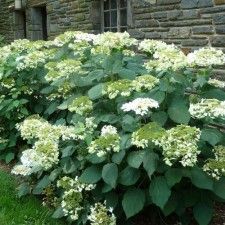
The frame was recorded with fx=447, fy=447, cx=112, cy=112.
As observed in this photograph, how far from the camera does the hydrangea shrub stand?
3.15 metres

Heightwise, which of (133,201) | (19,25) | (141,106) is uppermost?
(141,106)

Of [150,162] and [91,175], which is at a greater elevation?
[150,162]

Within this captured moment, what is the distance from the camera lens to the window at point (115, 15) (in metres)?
8.16

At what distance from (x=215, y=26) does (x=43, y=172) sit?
2.79 meters

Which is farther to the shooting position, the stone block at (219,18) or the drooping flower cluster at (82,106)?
the stone block at (219,18)

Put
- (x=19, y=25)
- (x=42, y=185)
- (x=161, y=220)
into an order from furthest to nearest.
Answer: (x=19, y=25)
(x=42, y=185)
(x=161, y=220)

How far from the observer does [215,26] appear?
5.50 metres

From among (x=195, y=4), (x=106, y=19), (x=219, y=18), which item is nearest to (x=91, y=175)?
(x=219, y=18)

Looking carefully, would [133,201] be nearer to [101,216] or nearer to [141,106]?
[101,216]

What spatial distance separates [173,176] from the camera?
3.12m

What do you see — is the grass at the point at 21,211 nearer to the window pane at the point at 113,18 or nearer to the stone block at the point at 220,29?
the stone block at the point at 220,29

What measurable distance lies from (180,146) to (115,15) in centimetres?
589

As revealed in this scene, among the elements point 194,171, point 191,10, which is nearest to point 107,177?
point 194,171

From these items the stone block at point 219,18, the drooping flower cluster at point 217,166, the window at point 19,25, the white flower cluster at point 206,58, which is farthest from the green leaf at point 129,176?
the window at point 19,25
